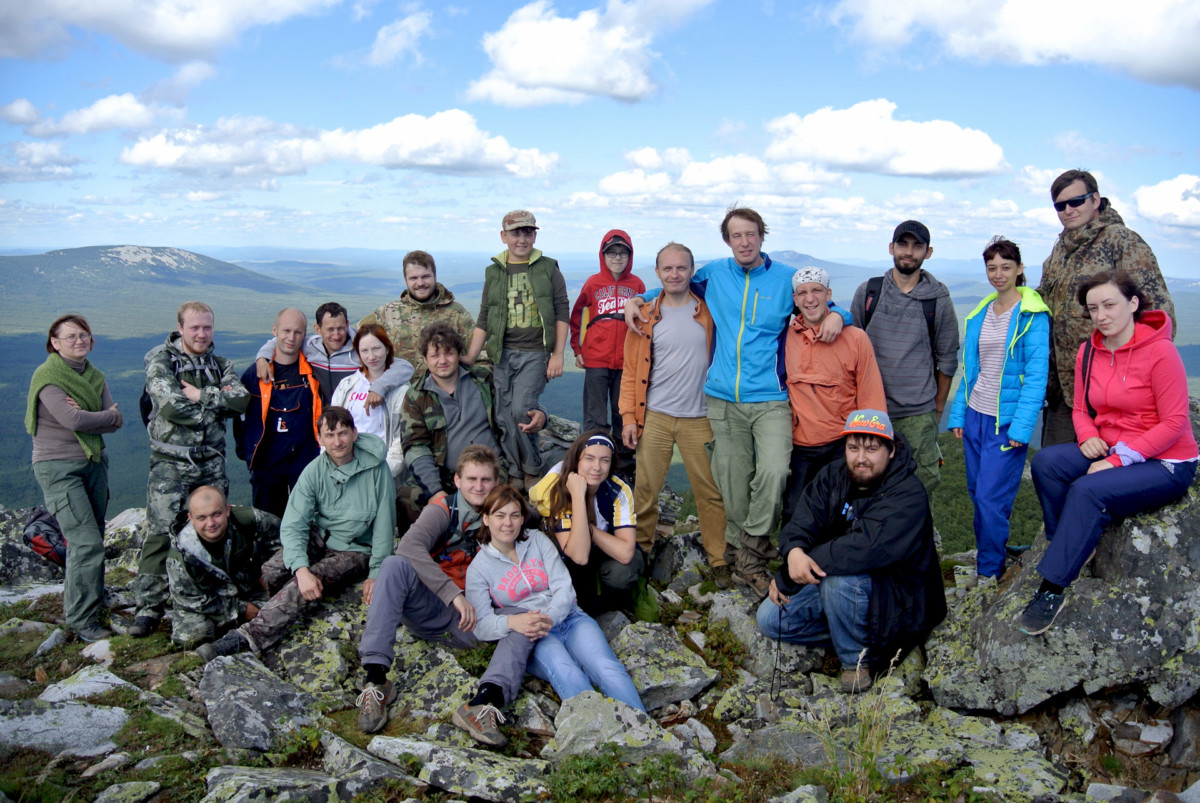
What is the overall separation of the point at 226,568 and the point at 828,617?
5.78 m

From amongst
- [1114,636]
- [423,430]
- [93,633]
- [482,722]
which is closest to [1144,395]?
[1114,636]

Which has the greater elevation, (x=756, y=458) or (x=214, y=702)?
(x=756, y=458)

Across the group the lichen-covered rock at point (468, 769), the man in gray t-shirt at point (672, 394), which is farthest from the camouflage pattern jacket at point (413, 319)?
the lichen-covered rock at point (468, 769)

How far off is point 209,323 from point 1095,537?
8.61 meters

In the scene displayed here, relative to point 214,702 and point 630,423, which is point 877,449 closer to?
point 630,423

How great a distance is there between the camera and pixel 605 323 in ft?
30.1

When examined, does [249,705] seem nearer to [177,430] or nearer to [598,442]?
[177,430]

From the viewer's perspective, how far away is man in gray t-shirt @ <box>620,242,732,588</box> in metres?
7.75

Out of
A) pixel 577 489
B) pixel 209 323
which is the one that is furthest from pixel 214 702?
pixel 209 323

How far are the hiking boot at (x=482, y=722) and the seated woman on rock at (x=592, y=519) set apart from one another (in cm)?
164

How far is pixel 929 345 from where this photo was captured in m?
7.42

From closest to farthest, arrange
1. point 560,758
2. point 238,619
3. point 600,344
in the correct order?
1. point 560,758
2. point 238,619
3. point 600,344

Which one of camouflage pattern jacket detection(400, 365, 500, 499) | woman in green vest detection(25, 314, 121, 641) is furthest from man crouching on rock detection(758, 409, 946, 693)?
woman in green vest detection(25, 314, 121, 641)

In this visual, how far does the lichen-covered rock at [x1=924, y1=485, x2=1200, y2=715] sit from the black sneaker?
87 millimetres
